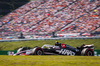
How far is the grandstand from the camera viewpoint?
36.9 m

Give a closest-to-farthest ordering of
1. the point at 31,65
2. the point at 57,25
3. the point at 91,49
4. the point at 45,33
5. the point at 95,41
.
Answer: the point at 31,65, the point at 91,49, the point at 95,41, the point at 45,33, the point at 57,25

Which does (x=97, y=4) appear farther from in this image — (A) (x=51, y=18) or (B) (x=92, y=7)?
(A) (x=51, y=18)

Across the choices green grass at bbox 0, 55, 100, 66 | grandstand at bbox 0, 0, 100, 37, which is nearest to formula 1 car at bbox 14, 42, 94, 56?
green grass at bbox 0, 55, 100, 66

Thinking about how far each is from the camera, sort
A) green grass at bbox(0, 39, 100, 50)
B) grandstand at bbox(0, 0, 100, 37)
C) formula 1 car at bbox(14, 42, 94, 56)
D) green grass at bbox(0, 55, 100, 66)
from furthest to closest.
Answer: grandstand at bbox(0, 0, 100, 37) < green grass at bbox(0, 39, 100, 50) < formula 1 car at bbox(14, 42, 94, 56) < green grass at bbox(0, 55, 100, 66)

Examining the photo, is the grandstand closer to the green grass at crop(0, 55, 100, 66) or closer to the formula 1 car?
the formula 1 car

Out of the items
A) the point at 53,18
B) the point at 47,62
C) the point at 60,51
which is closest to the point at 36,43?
the point at 53,18

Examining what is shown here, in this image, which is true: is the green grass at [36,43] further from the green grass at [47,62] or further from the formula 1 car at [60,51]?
the green grass at [47,62]

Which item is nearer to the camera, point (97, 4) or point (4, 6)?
point (97, 4)

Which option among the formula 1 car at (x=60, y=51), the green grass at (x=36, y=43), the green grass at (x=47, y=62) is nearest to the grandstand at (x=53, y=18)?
the green grass at (x=36, y=43)

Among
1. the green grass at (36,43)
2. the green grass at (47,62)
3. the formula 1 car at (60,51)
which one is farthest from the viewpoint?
the green grass at (36,43)

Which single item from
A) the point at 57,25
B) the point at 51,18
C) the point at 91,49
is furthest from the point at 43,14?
the point at 91,49

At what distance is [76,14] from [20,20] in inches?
447

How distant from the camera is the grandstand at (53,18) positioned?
36.9 m

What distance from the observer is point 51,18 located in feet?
139
